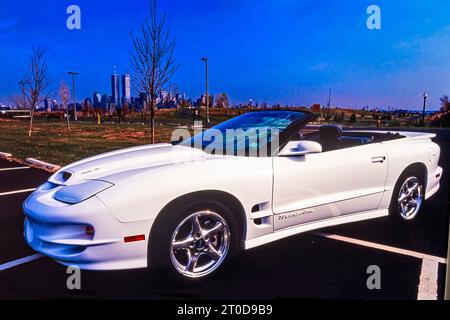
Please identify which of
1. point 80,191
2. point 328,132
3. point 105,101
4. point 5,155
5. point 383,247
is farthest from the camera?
point 5,155

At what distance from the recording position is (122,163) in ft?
9.65

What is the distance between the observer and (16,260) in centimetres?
305

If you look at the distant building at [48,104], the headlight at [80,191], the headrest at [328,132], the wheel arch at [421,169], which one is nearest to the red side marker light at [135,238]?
the headlight at [80,191]

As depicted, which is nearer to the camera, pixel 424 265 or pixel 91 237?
pixel 91 237

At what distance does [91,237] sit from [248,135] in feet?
5.60

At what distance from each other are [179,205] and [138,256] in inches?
18.4

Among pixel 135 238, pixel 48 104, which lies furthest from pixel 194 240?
pixel 48 104

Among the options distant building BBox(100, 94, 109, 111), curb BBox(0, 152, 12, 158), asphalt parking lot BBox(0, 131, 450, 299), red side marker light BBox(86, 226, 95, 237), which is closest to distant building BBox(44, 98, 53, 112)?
curb BBox(0, 152, 12, 158)

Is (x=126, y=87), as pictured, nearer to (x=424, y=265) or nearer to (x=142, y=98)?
(x=142, y=98)

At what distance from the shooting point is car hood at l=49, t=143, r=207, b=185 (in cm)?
277

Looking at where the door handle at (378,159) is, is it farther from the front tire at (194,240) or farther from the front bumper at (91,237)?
the front bumper at (91,237)

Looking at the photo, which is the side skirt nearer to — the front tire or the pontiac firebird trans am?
the pontiac firebird trans am

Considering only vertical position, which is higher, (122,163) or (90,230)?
(122,163)
